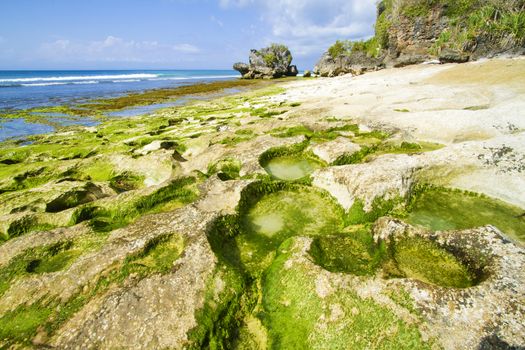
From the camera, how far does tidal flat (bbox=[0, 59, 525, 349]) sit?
245 inches

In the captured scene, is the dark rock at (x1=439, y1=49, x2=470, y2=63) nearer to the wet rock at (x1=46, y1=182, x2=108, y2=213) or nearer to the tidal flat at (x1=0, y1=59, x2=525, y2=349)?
the tidal flat at (x1=0, y1=59, x2=525, y2=349)

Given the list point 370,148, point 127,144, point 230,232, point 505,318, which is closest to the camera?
point 505,318

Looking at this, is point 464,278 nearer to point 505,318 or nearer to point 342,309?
point 505,318

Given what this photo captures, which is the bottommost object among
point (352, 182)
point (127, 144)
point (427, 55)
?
point (127, 144)

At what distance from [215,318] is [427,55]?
2780 inches

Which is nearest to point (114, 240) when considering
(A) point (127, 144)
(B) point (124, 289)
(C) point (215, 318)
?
(B) point (124, 289)

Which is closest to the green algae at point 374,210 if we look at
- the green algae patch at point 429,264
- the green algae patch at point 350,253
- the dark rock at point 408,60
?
the green algae patch at point 350,253

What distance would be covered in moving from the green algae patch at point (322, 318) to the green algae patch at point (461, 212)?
197 inches

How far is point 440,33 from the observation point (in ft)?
196

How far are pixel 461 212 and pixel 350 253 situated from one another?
17.8ft

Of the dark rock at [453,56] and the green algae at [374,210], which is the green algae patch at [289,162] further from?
the dark rock at [453,56]

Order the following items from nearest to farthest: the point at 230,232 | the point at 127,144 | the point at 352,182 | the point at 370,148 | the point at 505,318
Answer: the point at 505,318 < the point at 230,232 < the point at 352,182 < the point at 370,148 < the point at 127,144

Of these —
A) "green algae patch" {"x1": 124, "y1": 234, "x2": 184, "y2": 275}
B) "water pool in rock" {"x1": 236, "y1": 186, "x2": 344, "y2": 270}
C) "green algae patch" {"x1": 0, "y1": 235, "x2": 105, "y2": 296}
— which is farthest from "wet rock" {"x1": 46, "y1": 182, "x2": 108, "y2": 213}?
"water pool in rock" {"x1": 236, "y1": 186, "x2": 344, "y2": 270}

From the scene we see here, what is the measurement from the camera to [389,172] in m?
11.4
